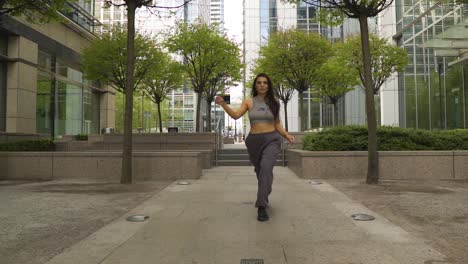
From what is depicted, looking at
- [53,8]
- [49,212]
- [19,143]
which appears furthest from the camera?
[19,143]

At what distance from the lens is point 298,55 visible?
2058 cm

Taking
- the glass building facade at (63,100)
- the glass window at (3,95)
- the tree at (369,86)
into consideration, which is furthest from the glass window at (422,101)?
the glass window at (3,95)

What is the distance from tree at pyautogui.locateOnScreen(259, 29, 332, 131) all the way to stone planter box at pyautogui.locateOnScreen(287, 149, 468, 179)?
32.9 feet

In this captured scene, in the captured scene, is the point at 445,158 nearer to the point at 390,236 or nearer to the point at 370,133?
the point at 370,133

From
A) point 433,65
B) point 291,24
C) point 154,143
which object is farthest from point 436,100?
point 291,24

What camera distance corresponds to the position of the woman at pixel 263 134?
581 centimetres

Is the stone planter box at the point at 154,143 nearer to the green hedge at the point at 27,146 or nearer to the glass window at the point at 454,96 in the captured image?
the green hedge at the point at 27,146

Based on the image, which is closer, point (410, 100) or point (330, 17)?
point (330, 17)

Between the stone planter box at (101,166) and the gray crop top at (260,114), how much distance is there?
16.8ft

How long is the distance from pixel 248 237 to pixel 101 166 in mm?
7247

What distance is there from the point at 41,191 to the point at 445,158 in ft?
32.7

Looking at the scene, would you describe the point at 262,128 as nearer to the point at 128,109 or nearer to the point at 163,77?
the point at 128,109

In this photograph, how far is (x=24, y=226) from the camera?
5.55 m

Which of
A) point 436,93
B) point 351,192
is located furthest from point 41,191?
point 436,93
